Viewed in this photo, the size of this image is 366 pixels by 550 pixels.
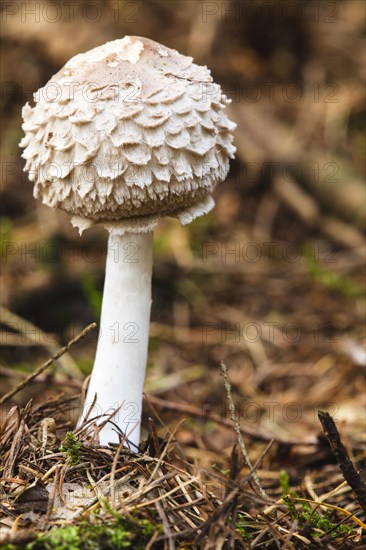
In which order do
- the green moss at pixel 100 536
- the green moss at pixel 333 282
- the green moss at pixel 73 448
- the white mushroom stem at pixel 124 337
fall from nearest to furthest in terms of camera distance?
the green moss at pixel 100 536 → the green moss at pixel 73 448 → the white mushroom stem at pixel 124 337 → the green moss at pixel 333 282

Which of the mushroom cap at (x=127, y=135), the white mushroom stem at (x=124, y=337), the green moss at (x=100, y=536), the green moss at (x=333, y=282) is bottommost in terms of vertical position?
the green moss at (x=100, y=536)

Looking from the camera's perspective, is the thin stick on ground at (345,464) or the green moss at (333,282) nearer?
the thin stick on ground at (345,464)

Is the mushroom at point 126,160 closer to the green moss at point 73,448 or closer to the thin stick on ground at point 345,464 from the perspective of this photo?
the green moss at point 73,448

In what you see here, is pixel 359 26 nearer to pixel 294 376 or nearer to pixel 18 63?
pixel 18 63

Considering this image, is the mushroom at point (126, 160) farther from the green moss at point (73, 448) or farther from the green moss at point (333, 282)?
the green moss at point (333, 282)

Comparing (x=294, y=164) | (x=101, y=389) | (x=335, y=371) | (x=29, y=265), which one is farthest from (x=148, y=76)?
(x=294, y=164)

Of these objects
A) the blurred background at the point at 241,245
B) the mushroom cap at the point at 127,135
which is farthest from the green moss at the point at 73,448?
the mushroom cap at the point at 127,135

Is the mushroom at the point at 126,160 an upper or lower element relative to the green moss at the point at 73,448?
upper

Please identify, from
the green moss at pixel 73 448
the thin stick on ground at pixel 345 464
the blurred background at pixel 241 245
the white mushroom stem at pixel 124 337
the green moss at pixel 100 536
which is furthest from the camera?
the blurred background at pixel 241 245
